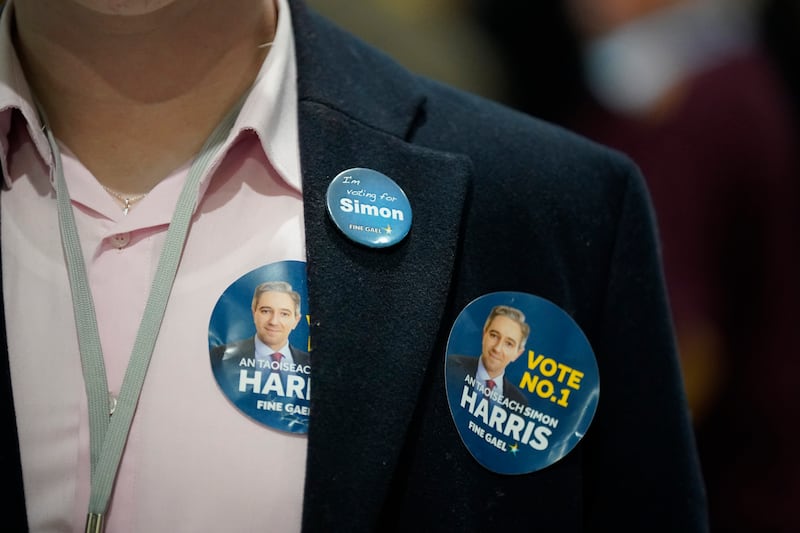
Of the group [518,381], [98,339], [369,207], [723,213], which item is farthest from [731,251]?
[98,339]

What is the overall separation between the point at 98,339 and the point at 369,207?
340 millimetres

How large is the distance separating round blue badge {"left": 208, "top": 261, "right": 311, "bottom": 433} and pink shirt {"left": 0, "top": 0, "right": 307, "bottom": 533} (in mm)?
14

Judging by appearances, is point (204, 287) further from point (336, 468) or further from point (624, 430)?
point (624, 430)

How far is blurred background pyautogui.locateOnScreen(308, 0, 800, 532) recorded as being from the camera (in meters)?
2.41

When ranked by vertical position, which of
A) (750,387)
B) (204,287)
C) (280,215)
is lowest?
(204,287)

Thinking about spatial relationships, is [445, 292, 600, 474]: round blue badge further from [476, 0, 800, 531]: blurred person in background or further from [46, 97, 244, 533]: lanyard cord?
[476, 0, 800, 531]: blurred person in background

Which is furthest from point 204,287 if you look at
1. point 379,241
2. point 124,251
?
point 379,241

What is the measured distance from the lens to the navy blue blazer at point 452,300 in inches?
48.0

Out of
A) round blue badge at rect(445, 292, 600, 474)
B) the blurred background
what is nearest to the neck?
round blue badge at rect(445, 292, 600, 474)

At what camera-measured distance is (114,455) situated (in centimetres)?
117

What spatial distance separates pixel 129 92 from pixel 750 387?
1645 millimetres

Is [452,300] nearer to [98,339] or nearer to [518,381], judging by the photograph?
[518,381]

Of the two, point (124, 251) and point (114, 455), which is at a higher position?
point (124, 251)

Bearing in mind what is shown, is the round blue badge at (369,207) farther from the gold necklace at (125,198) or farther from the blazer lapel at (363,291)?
the gold necklace at (125,198)
